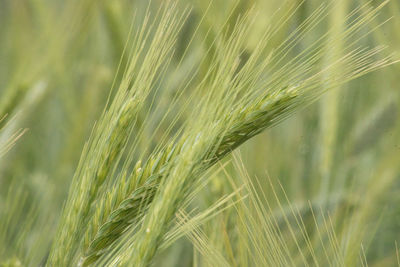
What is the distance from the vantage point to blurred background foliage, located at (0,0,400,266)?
0.88m

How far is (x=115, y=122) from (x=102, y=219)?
0.09 meters

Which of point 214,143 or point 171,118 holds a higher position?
point 214,143

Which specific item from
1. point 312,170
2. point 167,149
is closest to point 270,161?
point 312,170

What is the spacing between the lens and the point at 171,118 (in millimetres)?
963

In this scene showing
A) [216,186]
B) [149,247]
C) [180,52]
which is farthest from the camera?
[180,52]

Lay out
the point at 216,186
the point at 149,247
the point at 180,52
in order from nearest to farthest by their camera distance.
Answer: the point at 149,247 < the point at 216,186 < the point at 180,52

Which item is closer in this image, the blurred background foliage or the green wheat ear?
Result: the green wheat ear

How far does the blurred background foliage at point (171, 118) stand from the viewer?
88cm

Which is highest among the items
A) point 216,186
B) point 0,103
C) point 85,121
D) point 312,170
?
point 0,103

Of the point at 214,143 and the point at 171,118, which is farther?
the point at 171,118

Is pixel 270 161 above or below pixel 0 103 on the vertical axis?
below

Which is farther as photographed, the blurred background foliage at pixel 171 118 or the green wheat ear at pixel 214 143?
the blurred background foliage at pixel 171 118

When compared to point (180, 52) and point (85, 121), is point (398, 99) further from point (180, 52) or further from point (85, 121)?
point (85, 121)

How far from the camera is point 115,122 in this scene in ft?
1.62
